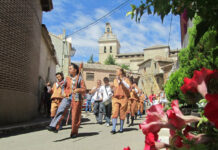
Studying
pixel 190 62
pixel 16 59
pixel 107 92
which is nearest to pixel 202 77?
pixel 190 62

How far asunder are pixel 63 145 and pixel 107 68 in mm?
41205

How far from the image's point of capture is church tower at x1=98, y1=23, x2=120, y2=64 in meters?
99.8

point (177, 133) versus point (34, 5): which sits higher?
point (34, 5)

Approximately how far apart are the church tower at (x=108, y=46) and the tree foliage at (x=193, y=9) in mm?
96924

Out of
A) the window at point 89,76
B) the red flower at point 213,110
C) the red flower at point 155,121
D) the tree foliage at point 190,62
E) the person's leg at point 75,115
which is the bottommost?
the person's leg at point 75,115

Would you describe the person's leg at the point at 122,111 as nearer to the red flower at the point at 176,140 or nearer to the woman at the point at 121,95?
the woman at the point at 121,95

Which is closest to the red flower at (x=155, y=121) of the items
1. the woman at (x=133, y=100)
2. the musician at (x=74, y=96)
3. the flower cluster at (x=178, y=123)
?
the flower cluster at (x=178, y=123)

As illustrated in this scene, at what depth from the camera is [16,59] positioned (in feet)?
28.2

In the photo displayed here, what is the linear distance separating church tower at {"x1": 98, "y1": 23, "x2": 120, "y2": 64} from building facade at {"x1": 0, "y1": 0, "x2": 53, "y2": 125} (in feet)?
291

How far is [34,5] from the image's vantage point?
10844mm

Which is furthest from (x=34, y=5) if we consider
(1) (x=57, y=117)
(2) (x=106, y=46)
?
(2) (x=106, y=46)

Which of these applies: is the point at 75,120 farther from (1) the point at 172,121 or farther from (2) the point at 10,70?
(1) the point at 172,121

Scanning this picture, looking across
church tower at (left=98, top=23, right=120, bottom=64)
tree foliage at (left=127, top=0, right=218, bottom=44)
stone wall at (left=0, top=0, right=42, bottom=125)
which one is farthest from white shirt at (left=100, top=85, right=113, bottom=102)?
church tower at (left=98, top=23, right=120, bottom=64)

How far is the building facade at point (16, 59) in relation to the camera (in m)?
7.76
